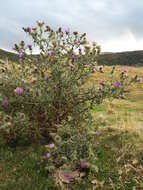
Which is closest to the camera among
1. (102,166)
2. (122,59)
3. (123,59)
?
(102,166)

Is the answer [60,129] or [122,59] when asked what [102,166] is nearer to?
[60,129]

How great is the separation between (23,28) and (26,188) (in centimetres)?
306

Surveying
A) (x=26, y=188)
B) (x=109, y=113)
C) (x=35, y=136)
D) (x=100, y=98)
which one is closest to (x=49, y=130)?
(x=35, y=136)

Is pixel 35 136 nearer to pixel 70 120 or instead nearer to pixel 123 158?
pixel 70 120

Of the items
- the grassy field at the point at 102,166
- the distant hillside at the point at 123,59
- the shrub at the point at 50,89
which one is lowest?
the distant hillside at the point at 123,59

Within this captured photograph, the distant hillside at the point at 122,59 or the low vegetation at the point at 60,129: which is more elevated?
the low vegetation at the point at 60,129

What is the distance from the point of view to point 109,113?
8.90 meters

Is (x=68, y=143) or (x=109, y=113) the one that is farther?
(x=109, y=113)

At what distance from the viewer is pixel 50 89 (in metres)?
5.30

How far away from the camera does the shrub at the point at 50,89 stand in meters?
5.20

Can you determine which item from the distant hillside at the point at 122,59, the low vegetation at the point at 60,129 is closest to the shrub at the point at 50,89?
the low vegetation at the point at 60,129

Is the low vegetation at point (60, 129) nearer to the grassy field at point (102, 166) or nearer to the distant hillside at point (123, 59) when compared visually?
the grassy field at point (102, 166)

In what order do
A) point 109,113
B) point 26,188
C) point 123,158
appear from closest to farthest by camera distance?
point 26,188 → point 123,158 → point 109,113

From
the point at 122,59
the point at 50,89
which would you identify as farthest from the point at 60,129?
the point at 122,59
